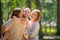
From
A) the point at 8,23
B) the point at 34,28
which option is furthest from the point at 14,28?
the point at 34,28

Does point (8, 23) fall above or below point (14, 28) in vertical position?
above

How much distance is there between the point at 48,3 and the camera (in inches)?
571

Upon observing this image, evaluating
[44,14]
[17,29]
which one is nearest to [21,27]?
[17,29]

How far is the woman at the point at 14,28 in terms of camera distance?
5250 mm

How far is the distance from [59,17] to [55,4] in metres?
0.98

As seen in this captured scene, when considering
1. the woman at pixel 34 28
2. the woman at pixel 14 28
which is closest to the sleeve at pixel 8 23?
the woman at pixel 14 28

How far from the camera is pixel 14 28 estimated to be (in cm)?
533

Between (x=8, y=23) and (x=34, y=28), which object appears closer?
(x=8, y=23)

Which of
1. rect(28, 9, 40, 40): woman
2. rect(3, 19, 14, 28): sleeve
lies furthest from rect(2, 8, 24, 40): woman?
rect(28, 9, 40, 40): woman

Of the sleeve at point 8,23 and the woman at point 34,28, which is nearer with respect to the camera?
the sleeve at point 8,23

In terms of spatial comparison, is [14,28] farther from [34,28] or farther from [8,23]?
[34,28]

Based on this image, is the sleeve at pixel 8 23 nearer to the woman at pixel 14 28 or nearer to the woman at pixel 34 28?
the woman at pixel 14 28

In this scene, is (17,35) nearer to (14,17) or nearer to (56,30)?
(14,17)

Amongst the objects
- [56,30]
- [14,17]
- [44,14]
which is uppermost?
[14,17]
